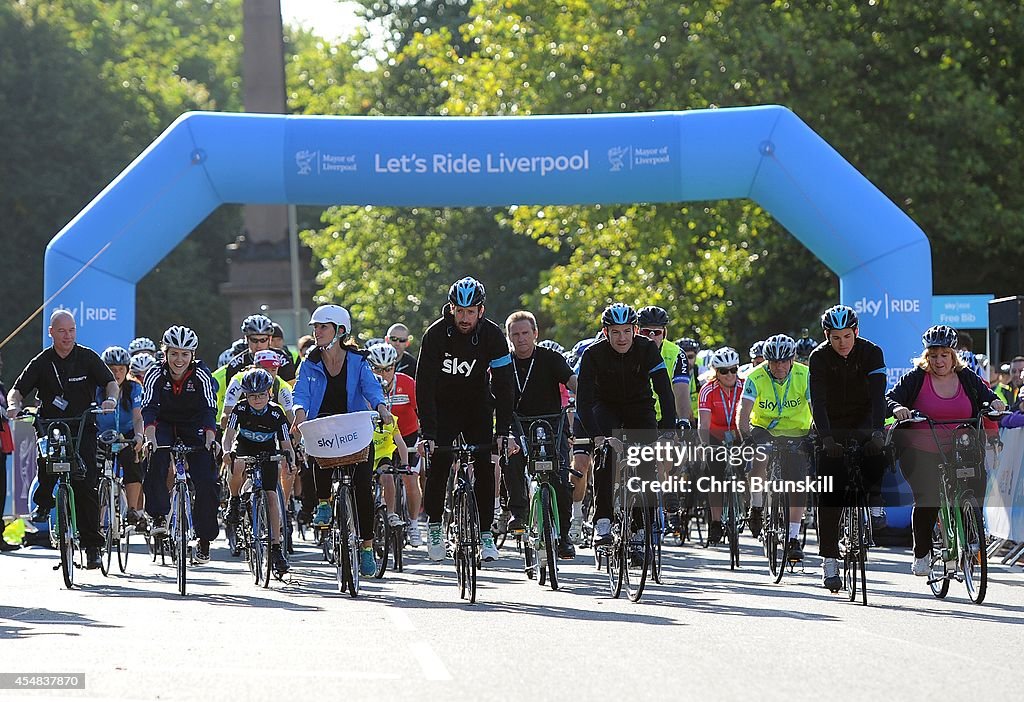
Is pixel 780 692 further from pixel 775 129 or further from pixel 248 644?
pixel 775 129

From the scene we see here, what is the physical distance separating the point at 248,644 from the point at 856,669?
3.10 metres

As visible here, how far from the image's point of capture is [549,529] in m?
13.3

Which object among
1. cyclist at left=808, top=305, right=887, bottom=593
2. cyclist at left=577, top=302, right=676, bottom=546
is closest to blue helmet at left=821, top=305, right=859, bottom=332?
cyclist at left=808, top=305, right=887, bottom=593

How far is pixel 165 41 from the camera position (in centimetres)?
6994

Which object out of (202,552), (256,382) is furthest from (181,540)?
(202,552)

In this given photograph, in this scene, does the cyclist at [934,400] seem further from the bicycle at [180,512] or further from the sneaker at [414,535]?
the sneaker at [414,535]

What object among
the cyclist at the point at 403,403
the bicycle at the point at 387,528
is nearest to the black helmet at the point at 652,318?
the cyclist at the point at 403,403

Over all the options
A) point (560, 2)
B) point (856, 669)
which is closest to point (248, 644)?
point (856, 669)

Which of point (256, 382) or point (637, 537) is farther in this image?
point (256, 382)

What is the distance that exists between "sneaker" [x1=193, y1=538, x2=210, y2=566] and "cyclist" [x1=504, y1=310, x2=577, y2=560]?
3160 millimetres

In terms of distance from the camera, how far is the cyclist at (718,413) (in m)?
18.0

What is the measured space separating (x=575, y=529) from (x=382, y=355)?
2.34m

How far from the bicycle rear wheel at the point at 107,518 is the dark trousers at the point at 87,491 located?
0.33ft

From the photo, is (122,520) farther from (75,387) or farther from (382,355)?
(382,355)
